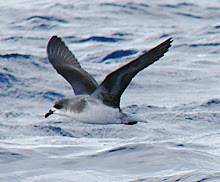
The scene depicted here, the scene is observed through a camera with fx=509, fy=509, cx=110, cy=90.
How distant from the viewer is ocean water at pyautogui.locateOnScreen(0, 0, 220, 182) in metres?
6.81

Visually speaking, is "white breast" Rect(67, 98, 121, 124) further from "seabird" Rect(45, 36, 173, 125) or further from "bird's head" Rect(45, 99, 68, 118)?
"bird's head" Rect(45, 99, 68, 118)

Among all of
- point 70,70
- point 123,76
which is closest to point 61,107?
point 70,70

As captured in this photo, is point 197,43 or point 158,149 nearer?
point 158,149

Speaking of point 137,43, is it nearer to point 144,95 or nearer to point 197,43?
point 197,43

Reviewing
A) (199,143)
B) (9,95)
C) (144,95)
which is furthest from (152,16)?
(199,143)

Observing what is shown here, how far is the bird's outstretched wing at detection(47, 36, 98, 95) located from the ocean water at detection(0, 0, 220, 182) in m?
0.94

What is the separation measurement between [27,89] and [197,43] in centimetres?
633

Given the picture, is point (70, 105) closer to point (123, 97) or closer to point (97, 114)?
point (97, 114)

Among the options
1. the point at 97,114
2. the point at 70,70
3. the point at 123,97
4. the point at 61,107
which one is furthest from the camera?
the point at 123,97

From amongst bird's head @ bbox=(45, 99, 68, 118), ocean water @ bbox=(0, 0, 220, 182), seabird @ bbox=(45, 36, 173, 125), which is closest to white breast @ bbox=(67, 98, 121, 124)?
seabird @ bbox=(45, 36, 173, 125)

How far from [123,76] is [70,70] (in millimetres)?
1588

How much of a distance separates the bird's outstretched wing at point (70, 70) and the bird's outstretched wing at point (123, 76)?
2.31 feet

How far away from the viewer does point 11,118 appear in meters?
9.45

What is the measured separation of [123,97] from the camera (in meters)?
10.8
